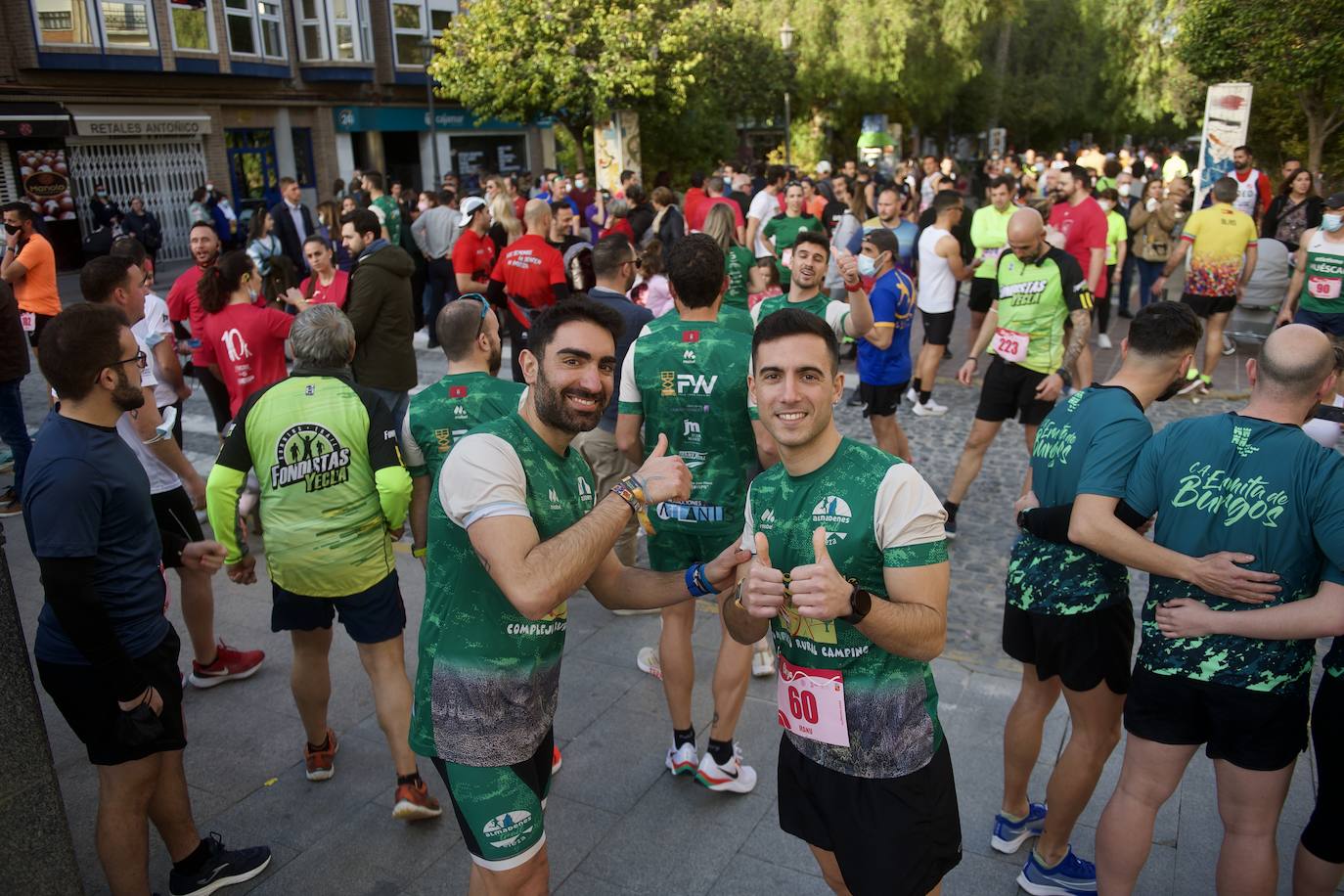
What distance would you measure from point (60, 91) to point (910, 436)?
2123cm

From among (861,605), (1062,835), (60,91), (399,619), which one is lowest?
(1062,835)

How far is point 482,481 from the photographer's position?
2.51m

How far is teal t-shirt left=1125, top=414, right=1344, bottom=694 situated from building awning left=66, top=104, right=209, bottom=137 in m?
24.3

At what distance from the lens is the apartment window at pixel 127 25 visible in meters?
22.0

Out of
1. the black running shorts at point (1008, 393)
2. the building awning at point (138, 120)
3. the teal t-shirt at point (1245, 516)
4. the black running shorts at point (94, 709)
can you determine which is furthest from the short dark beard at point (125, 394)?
the building awning at point (138, 120)

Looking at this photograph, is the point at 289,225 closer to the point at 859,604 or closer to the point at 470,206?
the point at 470,206

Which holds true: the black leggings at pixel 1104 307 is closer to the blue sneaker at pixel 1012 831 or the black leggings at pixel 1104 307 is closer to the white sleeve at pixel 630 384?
the white sleeve at pixel 630 384

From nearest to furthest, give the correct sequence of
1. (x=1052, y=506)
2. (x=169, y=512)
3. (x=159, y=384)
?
(x=1052, y=506)
(x=169, y=512)
(x=159, y=384)

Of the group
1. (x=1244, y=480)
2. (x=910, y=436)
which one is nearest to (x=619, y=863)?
(x=1244, y=480)

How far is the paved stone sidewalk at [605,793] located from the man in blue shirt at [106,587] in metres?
0.60

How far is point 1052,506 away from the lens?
3.30m

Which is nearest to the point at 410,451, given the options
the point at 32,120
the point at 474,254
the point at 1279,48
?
the point at 474,254

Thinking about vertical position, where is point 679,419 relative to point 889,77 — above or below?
below

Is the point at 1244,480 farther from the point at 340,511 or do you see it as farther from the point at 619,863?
the point at 340,511
